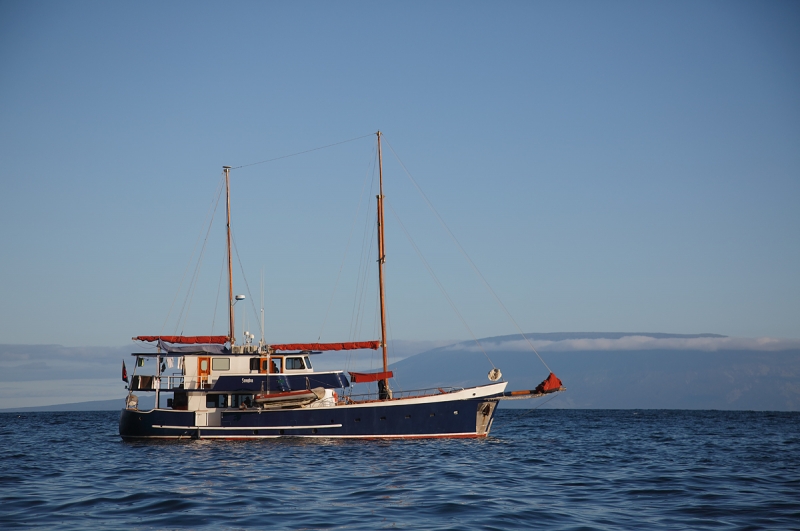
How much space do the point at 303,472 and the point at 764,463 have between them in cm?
2383

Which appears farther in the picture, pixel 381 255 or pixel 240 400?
pixel 381 255

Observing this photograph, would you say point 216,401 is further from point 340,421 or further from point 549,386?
point 549,386

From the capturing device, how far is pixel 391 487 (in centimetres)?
2769

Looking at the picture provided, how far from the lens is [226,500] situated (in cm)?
2497

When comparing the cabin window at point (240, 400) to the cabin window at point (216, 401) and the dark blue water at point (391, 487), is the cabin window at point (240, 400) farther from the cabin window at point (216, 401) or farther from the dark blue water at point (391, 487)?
the dark blue water at point (391, 487)

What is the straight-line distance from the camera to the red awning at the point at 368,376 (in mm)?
47812

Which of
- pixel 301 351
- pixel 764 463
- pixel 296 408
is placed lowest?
pixel 764 463

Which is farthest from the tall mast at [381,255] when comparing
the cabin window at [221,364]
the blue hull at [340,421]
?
the cabin window at [221,364]

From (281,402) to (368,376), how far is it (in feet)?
18.9

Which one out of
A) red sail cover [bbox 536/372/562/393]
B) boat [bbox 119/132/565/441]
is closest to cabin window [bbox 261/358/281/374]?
boat [bbox 119/132/565/441]

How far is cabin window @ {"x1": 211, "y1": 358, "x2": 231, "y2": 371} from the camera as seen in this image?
48469 mm

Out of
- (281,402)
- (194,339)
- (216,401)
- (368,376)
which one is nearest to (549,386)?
(368,376)

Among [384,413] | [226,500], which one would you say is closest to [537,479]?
[226,500]

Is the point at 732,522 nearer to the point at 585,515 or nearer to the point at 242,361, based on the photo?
the point at 585,515
